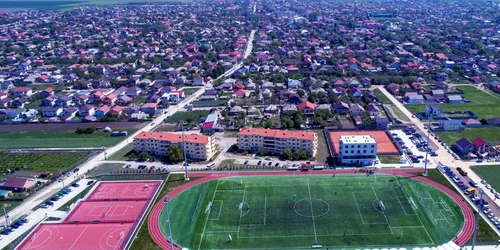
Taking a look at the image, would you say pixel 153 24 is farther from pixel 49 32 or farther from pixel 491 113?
pixel 491 113

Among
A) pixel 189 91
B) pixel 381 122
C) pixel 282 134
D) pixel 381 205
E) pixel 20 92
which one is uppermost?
pixel 282 134

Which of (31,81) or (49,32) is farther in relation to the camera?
(49,32)

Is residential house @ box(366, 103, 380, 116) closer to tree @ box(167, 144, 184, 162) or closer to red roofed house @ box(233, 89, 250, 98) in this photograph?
red roofed house @ box(233, 89, 250, 98)

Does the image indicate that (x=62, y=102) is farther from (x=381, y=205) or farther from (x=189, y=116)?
(x=381, y=205)

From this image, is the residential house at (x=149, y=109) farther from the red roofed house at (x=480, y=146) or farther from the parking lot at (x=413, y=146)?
the red roofed house at (x=480, y=146)

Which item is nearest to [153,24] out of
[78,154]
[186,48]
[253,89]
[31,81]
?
[186,48]

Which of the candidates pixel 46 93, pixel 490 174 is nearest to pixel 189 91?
pixel 46 93

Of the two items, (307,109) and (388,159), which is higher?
(307,109)
